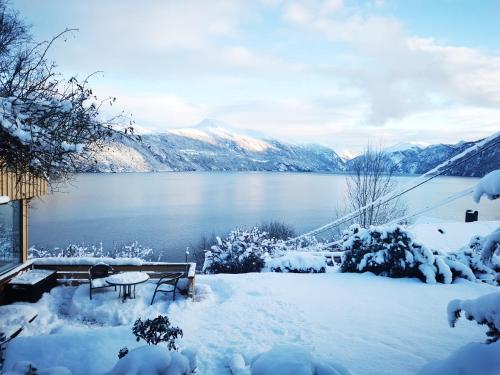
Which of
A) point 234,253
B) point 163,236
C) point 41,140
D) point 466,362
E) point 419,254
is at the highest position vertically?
point 41,140

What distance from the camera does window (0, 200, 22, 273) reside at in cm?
757

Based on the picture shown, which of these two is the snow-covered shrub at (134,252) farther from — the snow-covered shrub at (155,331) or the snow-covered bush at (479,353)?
the snow-covered bush at (479,353)

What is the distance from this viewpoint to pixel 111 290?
789 centimetres

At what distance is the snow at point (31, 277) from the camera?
7.15 m

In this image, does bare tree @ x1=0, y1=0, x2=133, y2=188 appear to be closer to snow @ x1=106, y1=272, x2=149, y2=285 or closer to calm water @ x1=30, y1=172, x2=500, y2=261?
snow @ x1=106, y1=272, x2=149, y2=285

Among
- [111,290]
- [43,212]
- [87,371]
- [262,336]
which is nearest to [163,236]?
[43,212]

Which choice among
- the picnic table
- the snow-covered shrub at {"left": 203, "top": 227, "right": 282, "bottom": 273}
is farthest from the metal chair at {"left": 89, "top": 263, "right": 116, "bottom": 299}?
the snow-covered shrub at {"left": 203, "top": 227, "right": 282, "bottom": 273}

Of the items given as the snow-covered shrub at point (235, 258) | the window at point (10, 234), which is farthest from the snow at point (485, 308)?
the snow-covered shrub at point (235, 258)

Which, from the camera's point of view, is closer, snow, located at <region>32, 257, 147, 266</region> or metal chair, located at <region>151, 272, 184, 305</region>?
metal chair, located at <region>151, 272, 184, 305</region>

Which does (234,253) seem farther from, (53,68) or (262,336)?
(53,68)

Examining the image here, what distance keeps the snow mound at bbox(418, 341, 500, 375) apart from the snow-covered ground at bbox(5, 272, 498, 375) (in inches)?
55.2

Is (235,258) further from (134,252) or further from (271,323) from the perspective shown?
(134,252)

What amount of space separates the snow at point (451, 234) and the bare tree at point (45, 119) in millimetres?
11955

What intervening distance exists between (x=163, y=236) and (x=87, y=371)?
86.3 ft
